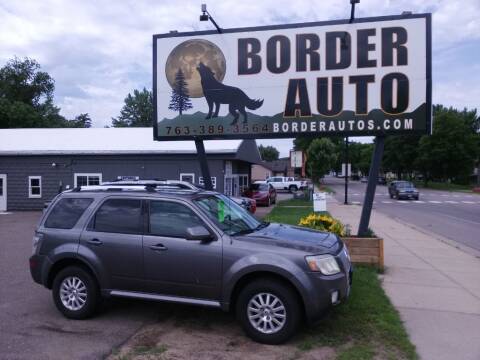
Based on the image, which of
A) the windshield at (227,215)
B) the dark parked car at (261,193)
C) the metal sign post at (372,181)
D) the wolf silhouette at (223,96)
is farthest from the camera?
the dark parked car at (261,193)

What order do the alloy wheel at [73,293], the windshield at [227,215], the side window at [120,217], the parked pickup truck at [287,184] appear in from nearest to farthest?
1. the windshield at [227,215]
2. the side window at [120,217]
3. the alloy wheel at [73,293]
4. the parked pickup truck at [287,184]

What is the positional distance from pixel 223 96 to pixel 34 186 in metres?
19.3

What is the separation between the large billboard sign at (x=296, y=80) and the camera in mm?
8914

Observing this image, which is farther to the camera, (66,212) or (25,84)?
(25,84)

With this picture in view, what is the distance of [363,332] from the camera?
5480 mm

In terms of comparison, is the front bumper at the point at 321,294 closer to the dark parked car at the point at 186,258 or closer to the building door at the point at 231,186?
the dark parked car at the point at 186,258

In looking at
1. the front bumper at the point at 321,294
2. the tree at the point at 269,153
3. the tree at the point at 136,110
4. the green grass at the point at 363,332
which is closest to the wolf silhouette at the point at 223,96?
the green grass at the point at 363,332

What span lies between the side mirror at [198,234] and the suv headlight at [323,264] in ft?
3.82

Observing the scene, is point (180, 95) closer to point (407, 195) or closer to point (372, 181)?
point (372, 181)

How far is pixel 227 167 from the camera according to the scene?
84.6ft

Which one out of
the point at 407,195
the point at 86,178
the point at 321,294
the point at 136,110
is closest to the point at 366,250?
the point at 321,294

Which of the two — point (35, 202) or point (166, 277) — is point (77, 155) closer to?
point (35, 202)

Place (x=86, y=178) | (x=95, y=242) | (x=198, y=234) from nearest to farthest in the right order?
1. (x=198, y=234)
2. (x=95, y=242)
3. (x=86, y=178)

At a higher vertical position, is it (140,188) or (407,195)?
(140,188)
